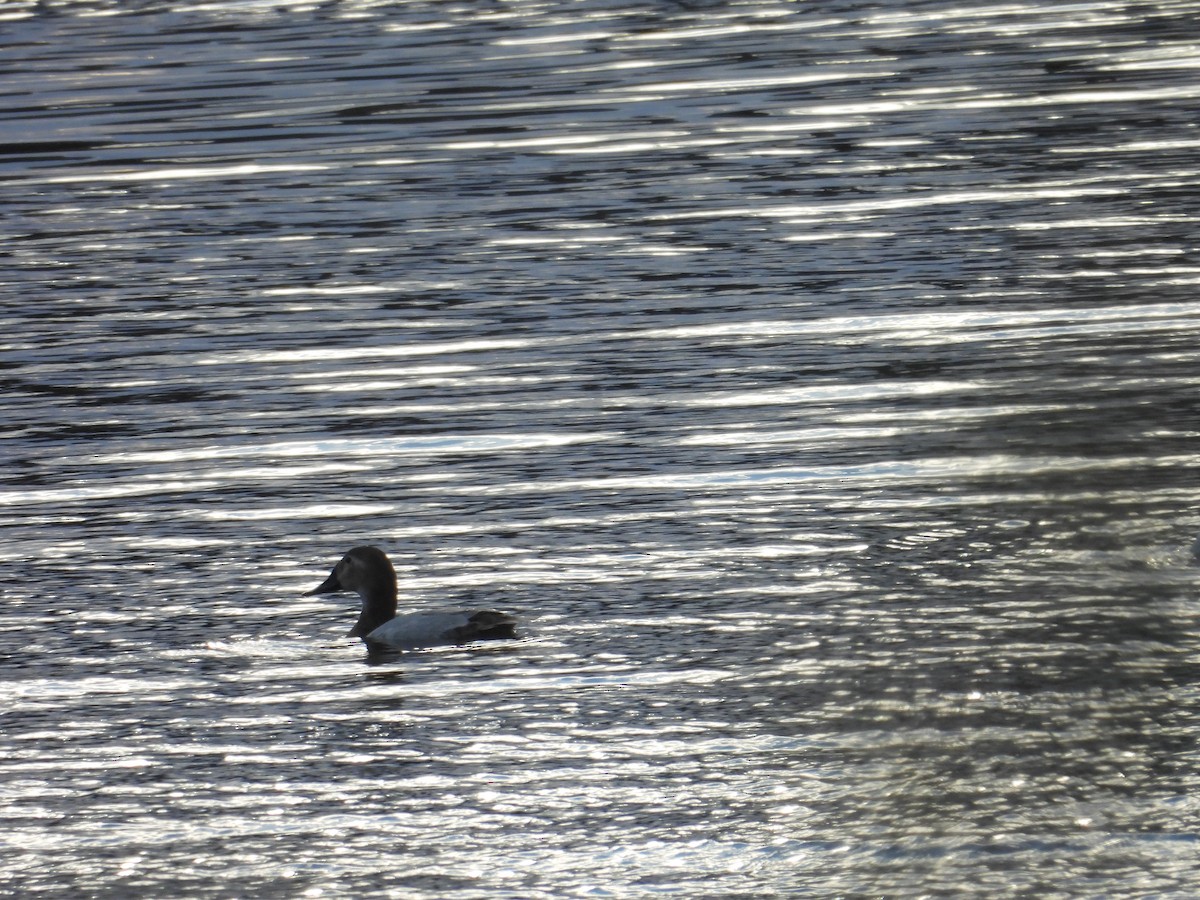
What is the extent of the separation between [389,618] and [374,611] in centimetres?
11

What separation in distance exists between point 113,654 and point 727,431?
496 cm

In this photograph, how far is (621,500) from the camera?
45.7ft

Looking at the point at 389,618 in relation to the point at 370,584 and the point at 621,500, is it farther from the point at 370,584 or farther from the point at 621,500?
the point at 621,500

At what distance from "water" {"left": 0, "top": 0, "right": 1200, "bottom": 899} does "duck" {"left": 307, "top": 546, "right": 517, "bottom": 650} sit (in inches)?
5.4

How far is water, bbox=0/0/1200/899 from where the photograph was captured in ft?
30.3

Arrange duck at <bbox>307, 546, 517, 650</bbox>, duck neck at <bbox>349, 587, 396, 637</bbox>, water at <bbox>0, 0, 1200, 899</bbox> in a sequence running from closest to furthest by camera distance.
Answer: water at <bbox>0, 0, 1200, 899</bbox>
duck at <bbox>307, 546, 517, 650</bbox>
duck neck at <bbox>349, 587, 396, 637</bbox>

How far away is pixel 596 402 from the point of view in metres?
16.6

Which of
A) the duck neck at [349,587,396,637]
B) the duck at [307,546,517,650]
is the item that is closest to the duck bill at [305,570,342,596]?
the duck at [307,546,517,650]

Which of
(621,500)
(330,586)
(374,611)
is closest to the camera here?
(374,611)

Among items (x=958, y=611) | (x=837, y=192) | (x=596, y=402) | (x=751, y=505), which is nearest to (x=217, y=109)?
(x=837, y=192)

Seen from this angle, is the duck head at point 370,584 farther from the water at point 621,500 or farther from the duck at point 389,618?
the water at point 621,500

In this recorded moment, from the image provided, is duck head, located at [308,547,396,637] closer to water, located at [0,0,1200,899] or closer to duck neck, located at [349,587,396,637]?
duck neck, located at [349,587,396,637]

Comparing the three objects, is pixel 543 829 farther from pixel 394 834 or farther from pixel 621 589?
pixel 621 589

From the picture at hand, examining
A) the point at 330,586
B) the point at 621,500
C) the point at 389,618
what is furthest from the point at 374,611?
the point at 621,500
